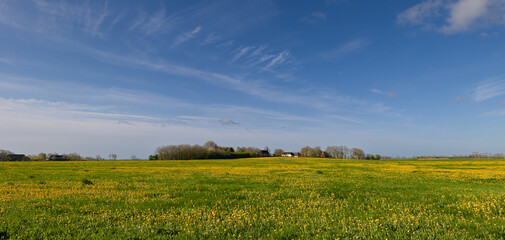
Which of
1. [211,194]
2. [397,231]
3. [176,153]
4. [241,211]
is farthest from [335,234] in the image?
[176,153]

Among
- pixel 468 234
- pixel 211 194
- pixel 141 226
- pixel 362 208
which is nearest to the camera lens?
pixel 468 234

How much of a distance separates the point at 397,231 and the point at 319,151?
605 feet

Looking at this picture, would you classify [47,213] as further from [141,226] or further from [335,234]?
[335,234]

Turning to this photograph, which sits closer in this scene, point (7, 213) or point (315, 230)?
point (315, 230)

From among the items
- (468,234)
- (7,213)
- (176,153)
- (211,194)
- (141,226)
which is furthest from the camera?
(176,153)

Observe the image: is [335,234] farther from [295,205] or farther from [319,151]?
[319,151]

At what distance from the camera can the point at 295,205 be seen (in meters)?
13.9

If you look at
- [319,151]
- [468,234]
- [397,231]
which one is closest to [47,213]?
[397,231]

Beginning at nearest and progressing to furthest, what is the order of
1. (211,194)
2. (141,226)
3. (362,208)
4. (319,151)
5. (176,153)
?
(141,226)
(362,208)
(211,194)
(176,153)
(319,151)

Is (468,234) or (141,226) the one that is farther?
(141,226)

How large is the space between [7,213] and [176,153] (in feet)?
461

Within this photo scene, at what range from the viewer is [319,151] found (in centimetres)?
18712

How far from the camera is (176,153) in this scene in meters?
148

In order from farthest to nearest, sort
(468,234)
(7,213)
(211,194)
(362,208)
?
1. (211,194)
2. (362,208)
3. (7,213)
4. (468,234)
